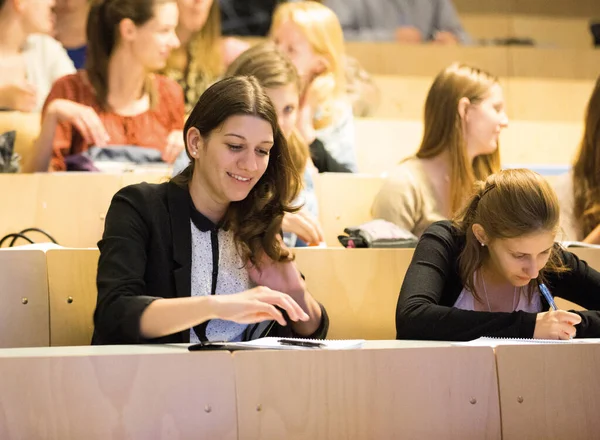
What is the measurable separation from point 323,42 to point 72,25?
992 millimetres

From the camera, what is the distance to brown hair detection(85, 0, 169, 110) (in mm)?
3400

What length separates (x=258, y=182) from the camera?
1849mm

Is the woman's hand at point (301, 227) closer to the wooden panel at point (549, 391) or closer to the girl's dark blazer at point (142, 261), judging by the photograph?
the girl's dark blazer at point (142, 261)

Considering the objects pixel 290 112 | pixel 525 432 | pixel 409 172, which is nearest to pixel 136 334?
pixel 525 432

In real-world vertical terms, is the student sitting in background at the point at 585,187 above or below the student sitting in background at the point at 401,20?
below

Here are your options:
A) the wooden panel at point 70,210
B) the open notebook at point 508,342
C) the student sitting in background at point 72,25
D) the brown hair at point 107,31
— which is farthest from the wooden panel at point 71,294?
the student sitting in background at point 72,25

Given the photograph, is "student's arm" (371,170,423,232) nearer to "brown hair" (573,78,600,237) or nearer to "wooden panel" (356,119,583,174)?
"brown hair" (573,78,600,237)

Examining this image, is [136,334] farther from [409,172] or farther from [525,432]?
[409,172]

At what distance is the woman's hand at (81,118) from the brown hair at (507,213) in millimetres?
1539

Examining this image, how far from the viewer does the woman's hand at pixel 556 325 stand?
63.7 inches

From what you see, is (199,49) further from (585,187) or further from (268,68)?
(585,187)

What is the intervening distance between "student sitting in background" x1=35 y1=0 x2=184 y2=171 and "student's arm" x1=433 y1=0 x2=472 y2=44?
47.2 inches

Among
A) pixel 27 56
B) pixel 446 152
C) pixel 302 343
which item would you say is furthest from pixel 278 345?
pixel 27 56

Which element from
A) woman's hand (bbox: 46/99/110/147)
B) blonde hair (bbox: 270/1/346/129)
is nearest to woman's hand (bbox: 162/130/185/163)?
woman's hand (bbox: 46/99/110/147)
